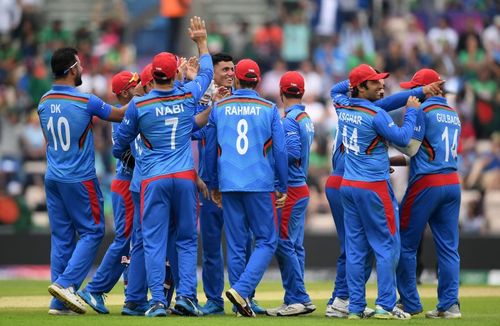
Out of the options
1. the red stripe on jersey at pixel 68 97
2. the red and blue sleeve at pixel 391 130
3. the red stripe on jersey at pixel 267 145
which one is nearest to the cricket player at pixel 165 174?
the red stripe on jersey at pixel 68 97

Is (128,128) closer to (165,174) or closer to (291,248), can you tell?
(165,174)

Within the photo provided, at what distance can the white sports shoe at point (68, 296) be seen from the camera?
13.4m

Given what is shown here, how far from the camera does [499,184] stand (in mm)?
23422

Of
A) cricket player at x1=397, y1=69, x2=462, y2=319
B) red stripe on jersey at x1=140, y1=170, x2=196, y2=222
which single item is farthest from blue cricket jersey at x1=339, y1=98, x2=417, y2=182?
red stripe on jersey at x1=140, y1=170, x2=196, y2=222

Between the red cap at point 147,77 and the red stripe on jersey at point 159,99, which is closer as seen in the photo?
the red stripe on jersey at point 159,99

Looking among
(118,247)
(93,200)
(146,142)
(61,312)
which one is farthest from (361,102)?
(61,312)

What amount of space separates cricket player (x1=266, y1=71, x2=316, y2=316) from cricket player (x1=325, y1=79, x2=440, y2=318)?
1.10ft

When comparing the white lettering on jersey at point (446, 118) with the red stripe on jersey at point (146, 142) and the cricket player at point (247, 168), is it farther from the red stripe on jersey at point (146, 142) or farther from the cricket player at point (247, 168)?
the red stripe on jersey at point (146, 142)

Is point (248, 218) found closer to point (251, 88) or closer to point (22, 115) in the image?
point (251, 88)

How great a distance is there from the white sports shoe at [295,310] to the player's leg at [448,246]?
58.6 inches

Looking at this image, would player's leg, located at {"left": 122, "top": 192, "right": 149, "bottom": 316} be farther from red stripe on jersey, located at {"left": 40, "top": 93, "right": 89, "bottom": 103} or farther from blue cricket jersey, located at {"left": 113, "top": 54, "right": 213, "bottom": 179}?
red stripe on jersey, located at {"left": 40, "top": 93, "right": 89, "bottom": 103}

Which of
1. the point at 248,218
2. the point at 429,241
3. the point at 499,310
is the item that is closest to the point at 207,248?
the point at 248,218

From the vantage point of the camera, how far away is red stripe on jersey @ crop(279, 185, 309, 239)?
1454 centimetres

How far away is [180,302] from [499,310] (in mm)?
4218
